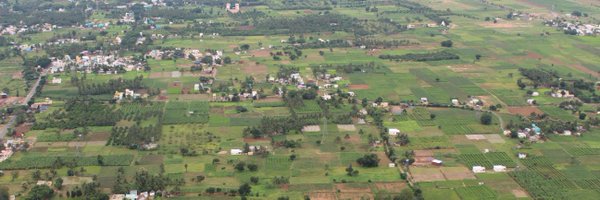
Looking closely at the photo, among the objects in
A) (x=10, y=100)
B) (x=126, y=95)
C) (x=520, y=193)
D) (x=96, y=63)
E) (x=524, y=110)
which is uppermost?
(x=96, y=63)

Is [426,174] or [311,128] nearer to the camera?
[426,174]

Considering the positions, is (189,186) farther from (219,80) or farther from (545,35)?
(545,35)

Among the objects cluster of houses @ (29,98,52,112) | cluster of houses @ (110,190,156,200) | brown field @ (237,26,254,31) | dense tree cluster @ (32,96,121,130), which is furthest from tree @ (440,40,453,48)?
cluster of houses @ (110,190,156,200)

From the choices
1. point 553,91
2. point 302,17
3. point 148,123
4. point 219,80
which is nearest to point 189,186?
point 148,123

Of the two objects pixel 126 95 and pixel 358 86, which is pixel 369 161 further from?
pixel 126 95

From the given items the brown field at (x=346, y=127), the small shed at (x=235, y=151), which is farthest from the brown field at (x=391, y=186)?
the small shed at (x=235, y=151)

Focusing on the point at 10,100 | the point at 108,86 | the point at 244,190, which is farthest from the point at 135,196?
the point at 10,100

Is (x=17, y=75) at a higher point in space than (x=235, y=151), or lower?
higher
